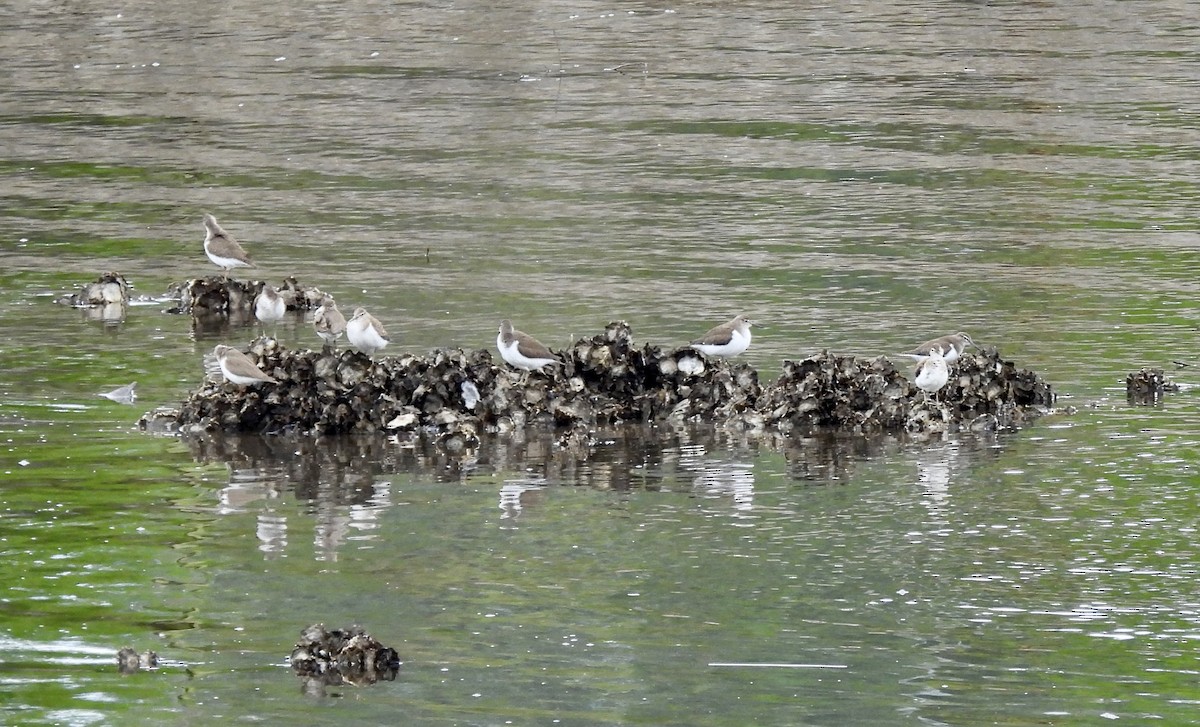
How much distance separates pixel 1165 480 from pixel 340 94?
2162cm

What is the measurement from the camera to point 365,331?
46.0 ft

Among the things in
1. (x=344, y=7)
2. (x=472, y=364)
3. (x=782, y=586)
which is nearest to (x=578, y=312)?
(x=472, y=364)

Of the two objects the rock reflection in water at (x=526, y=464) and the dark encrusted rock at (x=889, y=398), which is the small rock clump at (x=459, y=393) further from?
the dark encrusted rock at (x=889, y=398)

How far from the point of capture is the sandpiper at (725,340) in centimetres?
1377

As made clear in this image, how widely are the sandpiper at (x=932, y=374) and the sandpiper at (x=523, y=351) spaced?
245 cm

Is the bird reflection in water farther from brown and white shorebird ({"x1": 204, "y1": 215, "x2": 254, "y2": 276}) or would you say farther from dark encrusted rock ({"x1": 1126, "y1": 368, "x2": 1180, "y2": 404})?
brown and white shorebird ({"x1": 204, "y1": 215, "x2": 254, "y2": 276})

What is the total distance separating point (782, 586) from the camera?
953cm

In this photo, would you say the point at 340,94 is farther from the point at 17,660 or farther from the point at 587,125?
the point at 17,660

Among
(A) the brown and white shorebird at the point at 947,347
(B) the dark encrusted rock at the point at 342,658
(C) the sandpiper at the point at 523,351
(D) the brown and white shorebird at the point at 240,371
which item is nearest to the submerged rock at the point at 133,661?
(B) the dark encrusted rock at the point at 342,658

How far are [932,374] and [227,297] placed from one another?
7.03m

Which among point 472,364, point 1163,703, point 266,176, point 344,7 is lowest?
point 1163,703

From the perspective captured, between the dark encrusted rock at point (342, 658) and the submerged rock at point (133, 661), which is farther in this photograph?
the submerged rock at point (133, 661)

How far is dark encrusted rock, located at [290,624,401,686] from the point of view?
27.1 feet

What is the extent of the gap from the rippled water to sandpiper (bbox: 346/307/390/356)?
897mm
